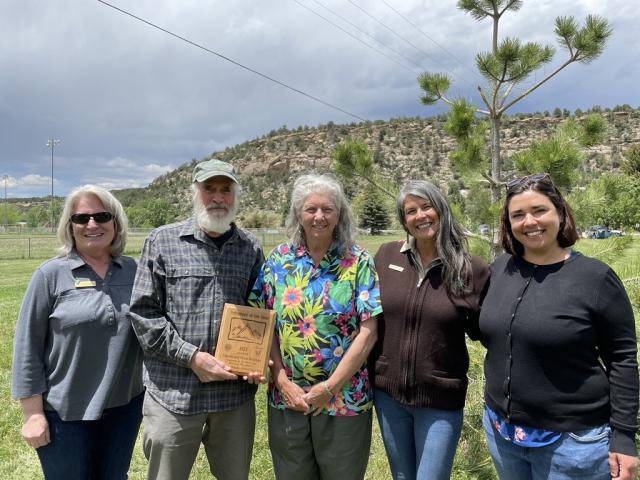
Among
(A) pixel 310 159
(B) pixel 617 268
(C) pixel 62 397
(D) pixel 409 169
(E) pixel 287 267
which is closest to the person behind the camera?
(C) pixel 62 397

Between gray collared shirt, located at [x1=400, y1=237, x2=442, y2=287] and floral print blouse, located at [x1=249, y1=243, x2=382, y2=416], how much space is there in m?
0.21

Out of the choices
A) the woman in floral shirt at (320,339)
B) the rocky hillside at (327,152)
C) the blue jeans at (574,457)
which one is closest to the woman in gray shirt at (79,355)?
the woman in floral shirt at (320,339)

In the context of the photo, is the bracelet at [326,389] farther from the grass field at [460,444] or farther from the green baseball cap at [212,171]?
the grass field at [460,444]

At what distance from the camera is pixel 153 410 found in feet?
6.91

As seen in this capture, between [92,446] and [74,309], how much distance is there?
27.4 inches

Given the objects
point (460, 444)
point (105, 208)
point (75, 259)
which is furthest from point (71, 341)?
point (460, 444)

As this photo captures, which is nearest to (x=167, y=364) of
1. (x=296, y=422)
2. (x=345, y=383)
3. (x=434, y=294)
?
(x=296, y=422)

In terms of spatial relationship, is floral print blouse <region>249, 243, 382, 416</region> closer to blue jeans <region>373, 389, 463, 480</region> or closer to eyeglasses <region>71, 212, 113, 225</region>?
blue jeans <region>373, 389, 463, 480</region>

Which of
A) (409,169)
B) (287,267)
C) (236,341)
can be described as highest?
(409,169)

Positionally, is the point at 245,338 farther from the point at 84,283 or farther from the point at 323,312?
the point at 84,283

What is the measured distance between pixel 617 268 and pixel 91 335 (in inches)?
119

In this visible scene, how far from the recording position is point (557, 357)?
164 centimetres

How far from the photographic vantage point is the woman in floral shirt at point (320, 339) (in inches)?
81.4

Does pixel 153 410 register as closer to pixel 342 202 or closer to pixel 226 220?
pixel 226 220
